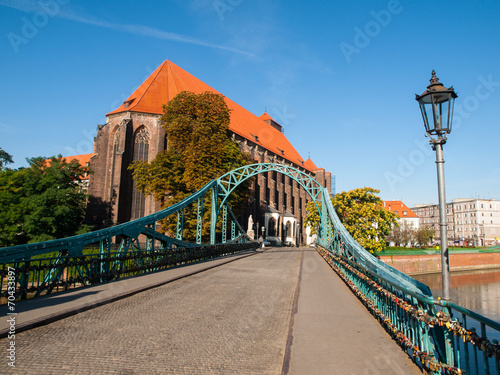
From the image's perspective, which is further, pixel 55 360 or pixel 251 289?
pixel 251 289

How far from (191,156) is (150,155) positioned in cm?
1236

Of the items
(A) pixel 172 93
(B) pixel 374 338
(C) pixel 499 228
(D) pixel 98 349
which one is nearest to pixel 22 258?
(D) pixel 98 349

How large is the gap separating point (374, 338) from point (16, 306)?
632 centimetres

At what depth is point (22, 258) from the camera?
736 cm

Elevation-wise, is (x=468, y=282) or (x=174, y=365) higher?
(x=174, y=365)

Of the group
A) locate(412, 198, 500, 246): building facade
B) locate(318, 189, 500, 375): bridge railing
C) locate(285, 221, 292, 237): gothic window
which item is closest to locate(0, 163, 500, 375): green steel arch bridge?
locate(318, 189, 500, 375): bridge railing

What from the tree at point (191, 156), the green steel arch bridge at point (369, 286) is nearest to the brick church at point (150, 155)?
the tree at point (191, 156)

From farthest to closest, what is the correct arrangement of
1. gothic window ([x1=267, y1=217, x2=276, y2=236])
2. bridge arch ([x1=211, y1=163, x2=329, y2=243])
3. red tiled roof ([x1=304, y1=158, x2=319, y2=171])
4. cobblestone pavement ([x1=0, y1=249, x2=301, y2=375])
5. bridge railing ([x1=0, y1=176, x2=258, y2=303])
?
red tiled roof ([x1=304, y1=158, x2=319, y2=171]) < gothic window ([x1=267, y1=217, x2=276, y2=236]) < bridge arch ([x1=211, y1=163, x2=329, y2=243]) < bridge railing ([x1=0, y1=176, x2=258, y2=303]) < cobblestone pavement ([x1=0, y1=249, x2=301, y2=375])

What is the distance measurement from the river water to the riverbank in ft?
5.49

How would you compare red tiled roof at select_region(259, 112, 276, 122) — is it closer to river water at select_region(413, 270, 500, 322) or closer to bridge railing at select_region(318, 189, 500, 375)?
river water at select_region(413, 270, 500, 322)

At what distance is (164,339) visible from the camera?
4.88 metres

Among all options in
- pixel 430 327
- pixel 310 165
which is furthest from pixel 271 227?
pixel 430 327

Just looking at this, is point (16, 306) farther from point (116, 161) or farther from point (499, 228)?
point (499, 228)

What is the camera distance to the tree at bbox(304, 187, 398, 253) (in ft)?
122
